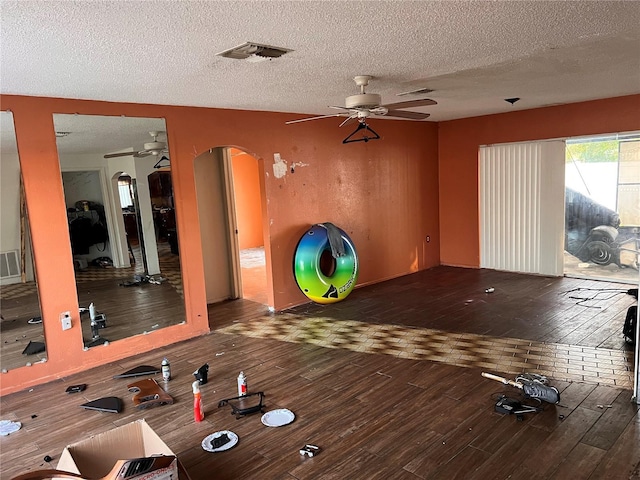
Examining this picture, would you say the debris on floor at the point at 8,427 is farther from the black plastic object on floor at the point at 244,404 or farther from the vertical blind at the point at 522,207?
the vertical blind at the point at 522,207

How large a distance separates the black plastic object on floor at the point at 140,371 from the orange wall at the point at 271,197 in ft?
1.38

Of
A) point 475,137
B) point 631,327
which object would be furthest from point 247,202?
point 631,327

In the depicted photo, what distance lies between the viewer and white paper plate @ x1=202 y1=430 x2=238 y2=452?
274 cm

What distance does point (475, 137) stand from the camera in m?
7.11

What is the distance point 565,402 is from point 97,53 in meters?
3.79

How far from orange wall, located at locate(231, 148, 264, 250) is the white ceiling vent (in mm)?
7744

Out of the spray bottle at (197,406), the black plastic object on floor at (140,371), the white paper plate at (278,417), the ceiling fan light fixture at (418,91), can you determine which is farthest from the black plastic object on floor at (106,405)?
the ceiling fan light fixture at (418,91)

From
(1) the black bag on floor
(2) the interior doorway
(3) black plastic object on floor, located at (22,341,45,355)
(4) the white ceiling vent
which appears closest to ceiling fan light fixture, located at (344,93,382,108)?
(4) the white ceiling vent

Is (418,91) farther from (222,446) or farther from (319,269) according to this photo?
(222,446)

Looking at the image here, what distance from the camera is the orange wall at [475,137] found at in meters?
5.82

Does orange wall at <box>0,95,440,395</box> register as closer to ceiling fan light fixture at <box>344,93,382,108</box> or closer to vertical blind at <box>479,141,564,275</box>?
vertical blind at <box>479,141,564,275</box>

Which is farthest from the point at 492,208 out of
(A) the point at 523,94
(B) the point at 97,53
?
(B) the point at 97,53

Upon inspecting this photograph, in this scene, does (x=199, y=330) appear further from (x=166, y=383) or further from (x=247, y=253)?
(x=247, y=253)

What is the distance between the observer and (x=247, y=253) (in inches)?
393
